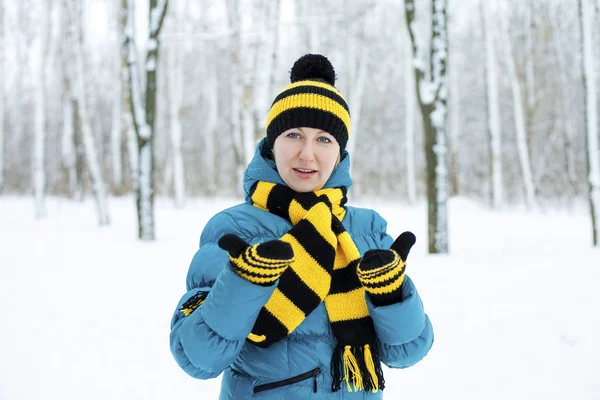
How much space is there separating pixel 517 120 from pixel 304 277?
1425 cm

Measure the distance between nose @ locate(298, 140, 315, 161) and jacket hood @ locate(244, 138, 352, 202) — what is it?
4.9 inches

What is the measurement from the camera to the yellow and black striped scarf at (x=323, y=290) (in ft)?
4.51

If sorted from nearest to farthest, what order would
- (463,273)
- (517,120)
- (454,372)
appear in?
(454,372), (463,273), (517,120)

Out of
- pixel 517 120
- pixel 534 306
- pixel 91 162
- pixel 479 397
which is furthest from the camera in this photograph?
pixel 517 120

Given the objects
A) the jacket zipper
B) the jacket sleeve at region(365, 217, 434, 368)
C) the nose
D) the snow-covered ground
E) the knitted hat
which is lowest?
the snow-covered ground

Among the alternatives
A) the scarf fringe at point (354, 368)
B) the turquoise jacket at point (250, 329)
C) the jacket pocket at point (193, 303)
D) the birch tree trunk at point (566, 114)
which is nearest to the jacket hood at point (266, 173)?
the turquoise jacket at point (250, 329)

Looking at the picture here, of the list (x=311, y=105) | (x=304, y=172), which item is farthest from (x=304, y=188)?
(x=311, y=105)

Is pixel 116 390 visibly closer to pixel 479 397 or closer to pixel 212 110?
pixel 479 397

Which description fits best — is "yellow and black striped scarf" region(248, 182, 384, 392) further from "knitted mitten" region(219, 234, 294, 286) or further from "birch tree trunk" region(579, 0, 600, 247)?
"birch tree trunk" region(579, 0, 600, 247)

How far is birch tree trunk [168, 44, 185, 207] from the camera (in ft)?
48.4

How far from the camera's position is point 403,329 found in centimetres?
139

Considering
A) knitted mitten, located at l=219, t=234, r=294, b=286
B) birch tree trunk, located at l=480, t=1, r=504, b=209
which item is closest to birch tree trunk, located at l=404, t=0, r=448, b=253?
knitted mitten, located at l=219, t=234, r=294, b=286

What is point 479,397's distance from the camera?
324 centimetres

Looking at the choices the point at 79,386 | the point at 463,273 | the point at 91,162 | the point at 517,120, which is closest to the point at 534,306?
the point at 463,273
